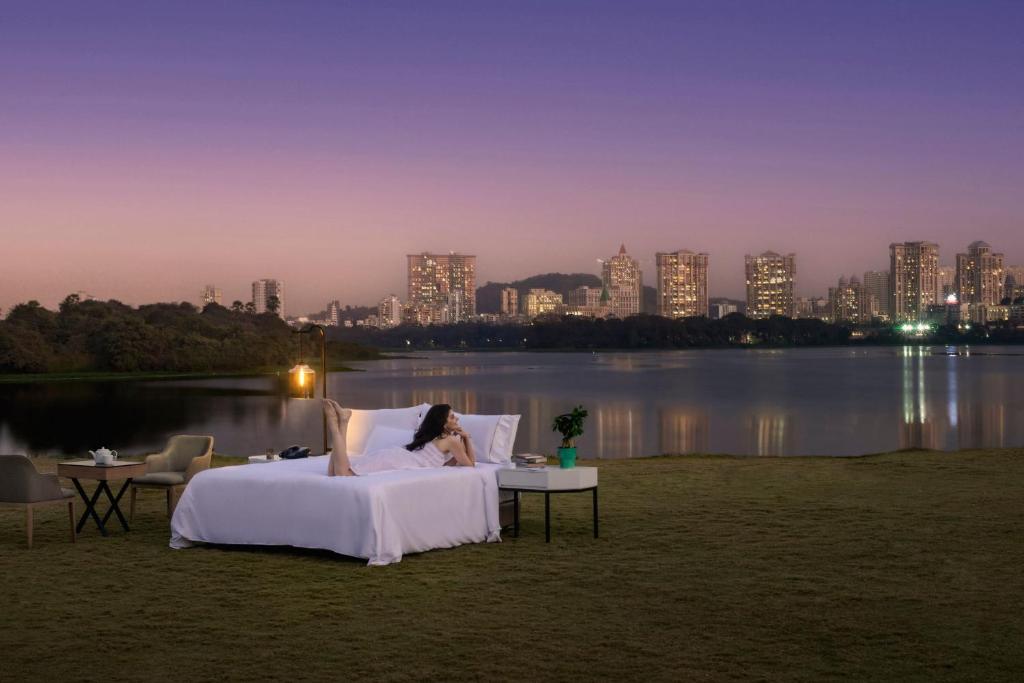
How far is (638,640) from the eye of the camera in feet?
14.8

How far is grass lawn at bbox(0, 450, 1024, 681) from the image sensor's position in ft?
13.8

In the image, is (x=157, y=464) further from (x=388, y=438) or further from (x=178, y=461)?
(x=388, y=438)

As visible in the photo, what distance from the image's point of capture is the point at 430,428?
7.24 metres

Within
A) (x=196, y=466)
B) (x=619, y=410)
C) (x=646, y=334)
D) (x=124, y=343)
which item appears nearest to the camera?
(x=196, y=466)

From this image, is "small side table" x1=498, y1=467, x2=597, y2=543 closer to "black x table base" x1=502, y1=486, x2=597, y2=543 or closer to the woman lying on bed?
"black x table base" x1=502, y1=486, x2=597, y2=543

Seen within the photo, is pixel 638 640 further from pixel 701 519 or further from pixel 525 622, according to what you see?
pixel 701 519

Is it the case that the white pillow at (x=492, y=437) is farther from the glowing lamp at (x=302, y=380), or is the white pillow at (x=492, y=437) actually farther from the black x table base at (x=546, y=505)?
the glowing lamp at (x=302, y=380)

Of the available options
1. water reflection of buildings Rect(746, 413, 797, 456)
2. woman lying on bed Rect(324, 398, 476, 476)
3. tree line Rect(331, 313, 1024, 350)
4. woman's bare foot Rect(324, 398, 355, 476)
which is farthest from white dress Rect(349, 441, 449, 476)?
tree line Rect(331, 313, 1024, 350)

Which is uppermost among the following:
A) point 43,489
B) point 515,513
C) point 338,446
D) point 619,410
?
point 338,446

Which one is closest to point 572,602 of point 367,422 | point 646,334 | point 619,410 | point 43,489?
point 367,422

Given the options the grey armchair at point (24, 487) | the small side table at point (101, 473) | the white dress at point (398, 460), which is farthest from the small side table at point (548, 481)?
the grey armchair at point (24, 487)

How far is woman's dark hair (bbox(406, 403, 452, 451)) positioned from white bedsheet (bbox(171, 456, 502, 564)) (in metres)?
0.31

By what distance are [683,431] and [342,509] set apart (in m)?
22.6

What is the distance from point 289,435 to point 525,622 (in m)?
24.3
